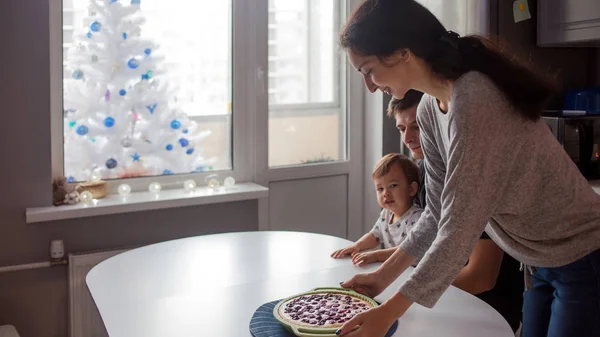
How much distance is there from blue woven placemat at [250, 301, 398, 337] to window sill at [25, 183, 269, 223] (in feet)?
4.47

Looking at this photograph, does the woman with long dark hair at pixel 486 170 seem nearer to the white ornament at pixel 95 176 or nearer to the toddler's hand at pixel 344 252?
the toddler's hand at pixel 344 252

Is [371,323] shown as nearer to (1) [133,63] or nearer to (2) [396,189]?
(2) [396,189]

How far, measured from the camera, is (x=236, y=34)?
10.1 feet

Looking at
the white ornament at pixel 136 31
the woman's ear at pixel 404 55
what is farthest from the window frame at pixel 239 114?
the woman's ear at pixel 404 55

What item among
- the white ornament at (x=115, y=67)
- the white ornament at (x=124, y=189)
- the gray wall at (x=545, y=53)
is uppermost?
the gray wall at (x=545, y=53)

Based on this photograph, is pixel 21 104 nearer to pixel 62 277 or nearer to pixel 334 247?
pixel 62 277

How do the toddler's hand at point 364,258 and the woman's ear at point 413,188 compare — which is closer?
the toddler's hand at point 364,258

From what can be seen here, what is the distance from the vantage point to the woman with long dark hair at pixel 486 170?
1192 mm

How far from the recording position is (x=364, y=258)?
1.86 meters

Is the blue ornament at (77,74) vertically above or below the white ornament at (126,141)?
above

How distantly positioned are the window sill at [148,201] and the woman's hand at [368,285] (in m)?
1.38

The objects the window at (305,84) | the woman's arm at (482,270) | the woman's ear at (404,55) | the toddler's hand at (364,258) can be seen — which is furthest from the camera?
the window at (305,84)

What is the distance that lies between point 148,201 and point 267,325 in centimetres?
148

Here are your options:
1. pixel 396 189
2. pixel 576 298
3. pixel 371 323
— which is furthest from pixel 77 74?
pixel 576 298
